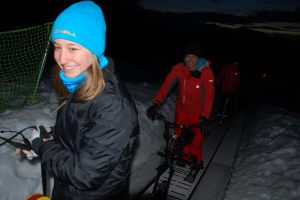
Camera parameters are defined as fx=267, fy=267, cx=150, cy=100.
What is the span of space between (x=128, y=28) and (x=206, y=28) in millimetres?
55534

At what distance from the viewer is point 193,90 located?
5441 mm

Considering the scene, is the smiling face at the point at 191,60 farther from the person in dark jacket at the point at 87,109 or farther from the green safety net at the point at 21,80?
the person in dark jacket at the point at 87,109

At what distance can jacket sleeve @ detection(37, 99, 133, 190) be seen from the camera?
1.77m

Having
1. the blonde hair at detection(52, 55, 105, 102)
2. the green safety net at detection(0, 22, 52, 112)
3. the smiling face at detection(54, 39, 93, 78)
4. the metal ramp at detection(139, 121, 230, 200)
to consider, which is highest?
the smiling face at detection(54, 39, 93, 78)

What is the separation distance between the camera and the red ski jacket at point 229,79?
10.1m

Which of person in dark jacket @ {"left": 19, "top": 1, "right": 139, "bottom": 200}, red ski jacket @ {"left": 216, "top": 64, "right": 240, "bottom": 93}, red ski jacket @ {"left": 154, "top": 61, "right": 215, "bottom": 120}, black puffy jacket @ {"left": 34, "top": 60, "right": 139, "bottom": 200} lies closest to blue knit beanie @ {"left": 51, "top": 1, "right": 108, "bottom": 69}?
person in dark jacket @ {"left": 19, "top": 1, "right": 139, "bottom": 200}

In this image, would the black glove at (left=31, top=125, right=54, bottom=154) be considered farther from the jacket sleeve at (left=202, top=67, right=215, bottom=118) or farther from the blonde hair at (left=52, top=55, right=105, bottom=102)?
the jacket sleeve at (left=202, top=67, right=215, bottom=118)

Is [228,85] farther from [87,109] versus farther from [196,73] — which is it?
[87,109]

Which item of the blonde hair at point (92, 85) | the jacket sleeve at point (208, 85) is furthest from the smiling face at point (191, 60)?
the blonde hair at point (92, 85)

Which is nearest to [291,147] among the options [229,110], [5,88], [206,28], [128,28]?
[229,110]

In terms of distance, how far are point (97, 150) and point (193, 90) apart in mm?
3904

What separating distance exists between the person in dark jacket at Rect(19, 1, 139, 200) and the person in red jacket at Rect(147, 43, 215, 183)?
2.99 m

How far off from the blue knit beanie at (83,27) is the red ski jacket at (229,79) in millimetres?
8832

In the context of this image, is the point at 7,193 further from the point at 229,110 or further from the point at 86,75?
the point at 229,110
